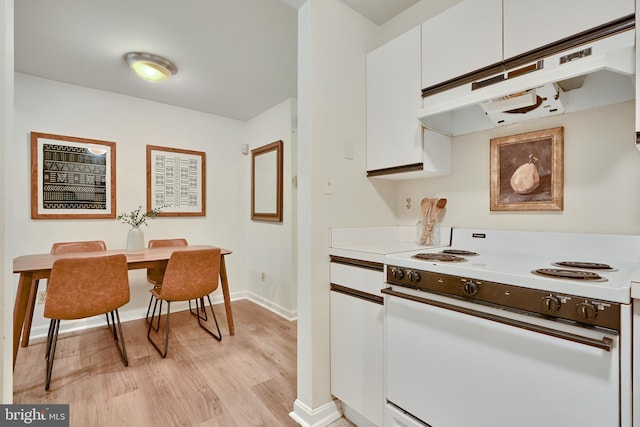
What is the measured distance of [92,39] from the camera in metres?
2.16

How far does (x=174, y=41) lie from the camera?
7.28 feet

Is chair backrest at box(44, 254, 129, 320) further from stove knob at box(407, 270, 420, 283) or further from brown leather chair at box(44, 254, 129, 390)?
stove knob at box(407, 270, 420, 283)

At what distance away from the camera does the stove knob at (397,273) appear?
4.33ft

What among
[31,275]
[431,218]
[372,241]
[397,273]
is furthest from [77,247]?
[431,218]

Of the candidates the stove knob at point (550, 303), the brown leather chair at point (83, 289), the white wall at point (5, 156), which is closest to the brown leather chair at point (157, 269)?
the brown leather chair at point (83, 289)

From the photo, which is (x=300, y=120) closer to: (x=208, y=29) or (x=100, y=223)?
(x=208, y=29)

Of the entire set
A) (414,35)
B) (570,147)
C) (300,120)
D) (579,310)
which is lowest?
(579,310)

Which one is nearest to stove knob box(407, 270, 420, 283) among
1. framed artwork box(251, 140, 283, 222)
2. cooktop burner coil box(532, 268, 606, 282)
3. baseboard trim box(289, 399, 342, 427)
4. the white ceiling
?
cooktop burner coil box(532, 268, 606, 282)

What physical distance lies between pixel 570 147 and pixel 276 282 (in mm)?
2956

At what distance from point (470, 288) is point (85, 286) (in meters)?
2.41

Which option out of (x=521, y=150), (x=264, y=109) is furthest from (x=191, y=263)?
(x=521, y=150)

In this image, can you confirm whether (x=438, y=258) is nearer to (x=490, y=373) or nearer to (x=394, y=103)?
(x=490, y=373)

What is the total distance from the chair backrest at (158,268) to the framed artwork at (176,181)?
0.39 m

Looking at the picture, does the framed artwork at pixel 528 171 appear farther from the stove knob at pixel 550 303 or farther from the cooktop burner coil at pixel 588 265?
the stove knob at pixel 550 303
